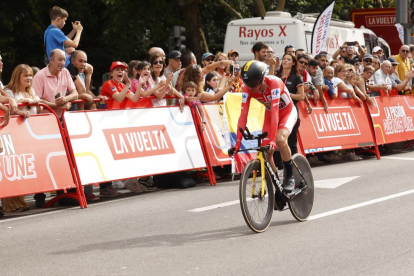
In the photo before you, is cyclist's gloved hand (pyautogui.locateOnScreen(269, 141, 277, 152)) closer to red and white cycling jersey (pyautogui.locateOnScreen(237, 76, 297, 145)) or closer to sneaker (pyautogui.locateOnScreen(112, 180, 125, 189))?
red and white cycling jersey (pyautogui.locateOnScreen(237, 76, 297, 145))

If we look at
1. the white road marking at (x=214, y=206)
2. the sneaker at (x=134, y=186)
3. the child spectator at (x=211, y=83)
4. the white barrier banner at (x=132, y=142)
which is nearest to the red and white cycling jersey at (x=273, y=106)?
the white road marking at (x=214, y=206)

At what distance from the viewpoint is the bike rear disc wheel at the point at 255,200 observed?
26.3 ft

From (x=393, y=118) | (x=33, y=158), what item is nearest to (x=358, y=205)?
(x=33, y=158)

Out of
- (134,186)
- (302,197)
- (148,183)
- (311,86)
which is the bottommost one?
(148,183)

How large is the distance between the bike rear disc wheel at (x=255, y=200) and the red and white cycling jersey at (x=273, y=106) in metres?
0.41

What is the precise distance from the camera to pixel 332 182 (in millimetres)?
12047

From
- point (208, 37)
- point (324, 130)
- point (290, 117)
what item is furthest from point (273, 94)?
point (208, 37)

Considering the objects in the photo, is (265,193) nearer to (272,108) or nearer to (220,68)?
(272,108)

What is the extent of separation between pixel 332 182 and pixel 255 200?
4114 millimetres

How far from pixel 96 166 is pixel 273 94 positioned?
336cm

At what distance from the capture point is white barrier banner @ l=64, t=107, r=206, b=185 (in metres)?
10.7

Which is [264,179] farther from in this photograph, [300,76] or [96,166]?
[300,76]

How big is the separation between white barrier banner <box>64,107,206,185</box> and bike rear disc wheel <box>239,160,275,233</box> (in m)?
3.14

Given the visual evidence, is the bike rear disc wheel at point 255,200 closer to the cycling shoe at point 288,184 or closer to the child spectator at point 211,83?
the cycling shoe at point 288,184
